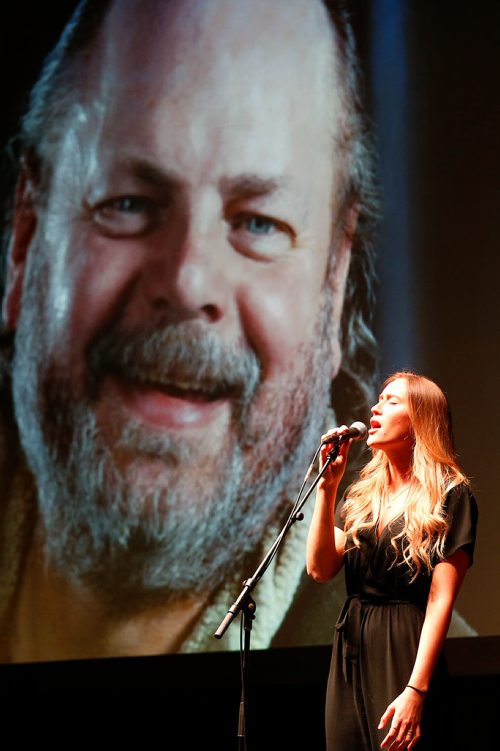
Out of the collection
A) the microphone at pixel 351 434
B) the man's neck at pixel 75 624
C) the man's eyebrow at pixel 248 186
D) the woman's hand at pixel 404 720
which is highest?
the man's eyebrow at pixel 248 186

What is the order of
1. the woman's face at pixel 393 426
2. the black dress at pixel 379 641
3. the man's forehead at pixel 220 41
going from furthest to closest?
the man's forehead at pixel 220 41
the woman's face at pixel 393 426
the black dress at pixel 379 641

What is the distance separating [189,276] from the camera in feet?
11.2

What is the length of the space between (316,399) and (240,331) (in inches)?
15.3

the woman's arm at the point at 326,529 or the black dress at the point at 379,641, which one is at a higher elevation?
the woman's arm at the point at 326,529

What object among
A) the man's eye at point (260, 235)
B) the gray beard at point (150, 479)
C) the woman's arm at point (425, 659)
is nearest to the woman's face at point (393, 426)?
the woman's arm at point (425, 659)

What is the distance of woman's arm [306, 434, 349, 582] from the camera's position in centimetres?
212

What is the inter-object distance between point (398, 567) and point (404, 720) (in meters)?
0.33

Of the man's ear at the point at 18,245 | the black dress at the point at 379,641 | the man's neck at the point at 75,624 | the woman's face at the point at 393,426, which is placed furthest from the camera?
the man's ear at the point at 18,245

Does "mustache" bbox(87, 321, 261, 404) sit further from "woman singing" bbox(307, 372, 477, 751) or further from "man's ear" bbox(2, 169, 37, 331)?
"woman singing" bbox(307, 372, 477, 751)

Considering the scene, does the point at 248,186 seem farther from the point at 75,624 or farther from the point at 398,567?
the point at 398,567

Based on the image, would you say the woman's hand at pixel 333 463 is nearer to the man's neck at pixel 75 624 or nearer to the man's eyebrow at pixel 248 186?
the man's neck at pixel 75 624

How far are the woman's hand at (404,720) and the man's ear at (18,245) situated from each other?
80.3 inches

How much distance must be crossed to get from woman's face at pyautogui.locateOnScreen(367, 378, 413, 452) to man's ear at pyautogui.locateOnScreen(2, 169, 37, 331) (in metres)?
1.66

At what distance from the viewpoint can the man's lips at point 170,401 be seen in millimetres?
3410
